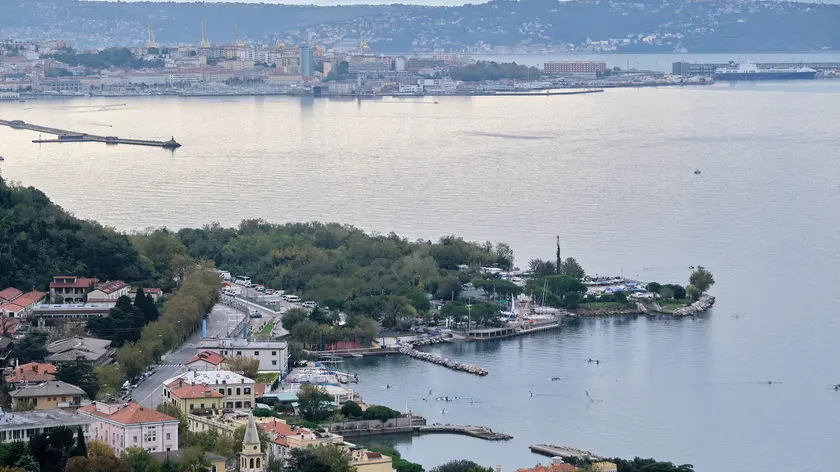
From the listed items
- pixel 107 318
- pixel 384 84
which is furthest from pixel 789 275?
pixel 384 84

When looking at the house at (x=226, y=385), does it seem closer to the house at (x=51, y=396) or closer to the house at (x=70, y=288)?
the house at (x=51, y=396)

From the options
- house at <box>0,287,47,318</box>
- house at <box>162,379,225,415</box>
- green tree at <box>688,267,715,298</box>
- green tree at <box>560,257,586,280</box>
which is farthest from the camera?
green tree at <box>560,257,586,280</box>

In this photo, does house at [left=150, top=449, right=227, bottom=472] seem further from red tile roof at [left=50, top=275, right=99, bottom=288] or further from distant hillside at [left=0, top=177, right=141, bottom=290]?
distant hillside at [left=0, top=177, right=141, bottom=290]

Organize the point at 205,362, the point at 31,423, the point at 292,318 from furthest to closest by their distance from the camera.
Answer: the point at 292,318 → the point at 205,362 → the point at 31,423

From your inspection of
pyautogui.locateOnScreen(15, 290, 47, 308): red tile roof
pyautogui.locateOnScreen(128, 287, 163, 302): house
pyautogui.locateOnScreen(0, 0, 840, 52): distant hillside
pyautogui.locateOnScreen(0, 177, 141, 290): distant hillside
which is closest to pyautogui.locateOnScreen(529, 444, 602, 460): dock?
pyautogui.locateOnScreen(128, 287, 163, 302): house

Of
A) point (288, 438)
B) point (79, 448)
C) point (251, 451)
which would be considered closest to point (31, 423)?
point (79, 448)

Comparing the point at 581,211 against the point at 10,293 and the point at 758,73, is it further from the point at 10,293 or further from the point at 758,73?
the point at 758,73

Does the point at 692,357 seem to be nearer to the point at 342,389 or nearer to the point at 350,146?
the point at 342,389
